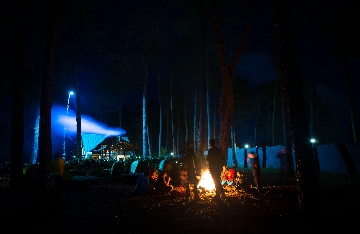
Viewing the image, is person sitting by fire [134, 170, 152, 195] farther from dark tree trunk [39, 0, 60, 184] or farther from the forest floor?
dark tree trunk [39, 0, 60, 184]

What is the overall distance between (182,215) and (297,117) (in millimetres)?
3442

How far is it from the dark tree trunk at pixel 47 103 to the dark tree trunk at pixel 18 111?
2.15 meters

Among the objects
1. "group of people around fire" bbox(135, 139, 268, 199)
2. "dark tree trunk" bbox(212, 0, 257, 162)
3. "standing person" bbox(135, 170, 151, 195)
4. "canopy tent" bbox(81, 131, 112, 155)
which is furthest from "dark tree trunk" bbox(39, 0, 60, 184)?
"canopy tent" bbox(81, 131, 112, 155)

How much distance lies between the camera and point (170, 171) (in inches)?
464

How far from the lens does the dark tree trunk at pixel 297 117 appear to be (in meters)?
5.64

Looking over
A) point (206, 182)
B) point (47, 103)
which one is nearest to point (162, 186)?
point (206, 182)

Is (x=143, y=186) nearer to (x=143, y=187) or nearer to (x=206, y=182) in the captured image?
(x=143, y=187)

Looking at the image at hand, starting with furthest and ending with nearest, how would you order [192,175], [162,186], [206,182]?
1. [206,182]
2. [162,186]
3. [192,175]

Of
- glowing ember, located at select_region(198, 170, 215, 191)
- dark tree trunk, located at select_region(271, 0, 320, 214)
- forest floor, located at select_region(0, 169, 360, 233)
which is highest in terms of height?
dark tree trunk, located at select_region(271, 0, 320, 214)

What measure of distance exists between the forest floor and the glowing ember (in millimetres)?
1864

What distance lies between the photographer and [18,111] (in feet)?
40.1

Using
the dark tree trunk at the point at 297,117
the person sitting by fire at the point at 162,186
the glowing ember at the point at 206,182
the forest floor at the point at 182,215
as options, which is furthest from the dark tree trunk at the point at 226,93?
the dark tree trunk at the point at 297,117

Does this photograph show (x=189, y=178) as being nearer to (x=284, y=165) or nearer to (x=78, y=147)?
(x=284, y=165)

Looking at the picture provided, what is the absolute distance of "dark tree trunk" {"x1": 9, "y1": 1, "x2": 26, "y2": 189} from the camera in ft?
38.4
